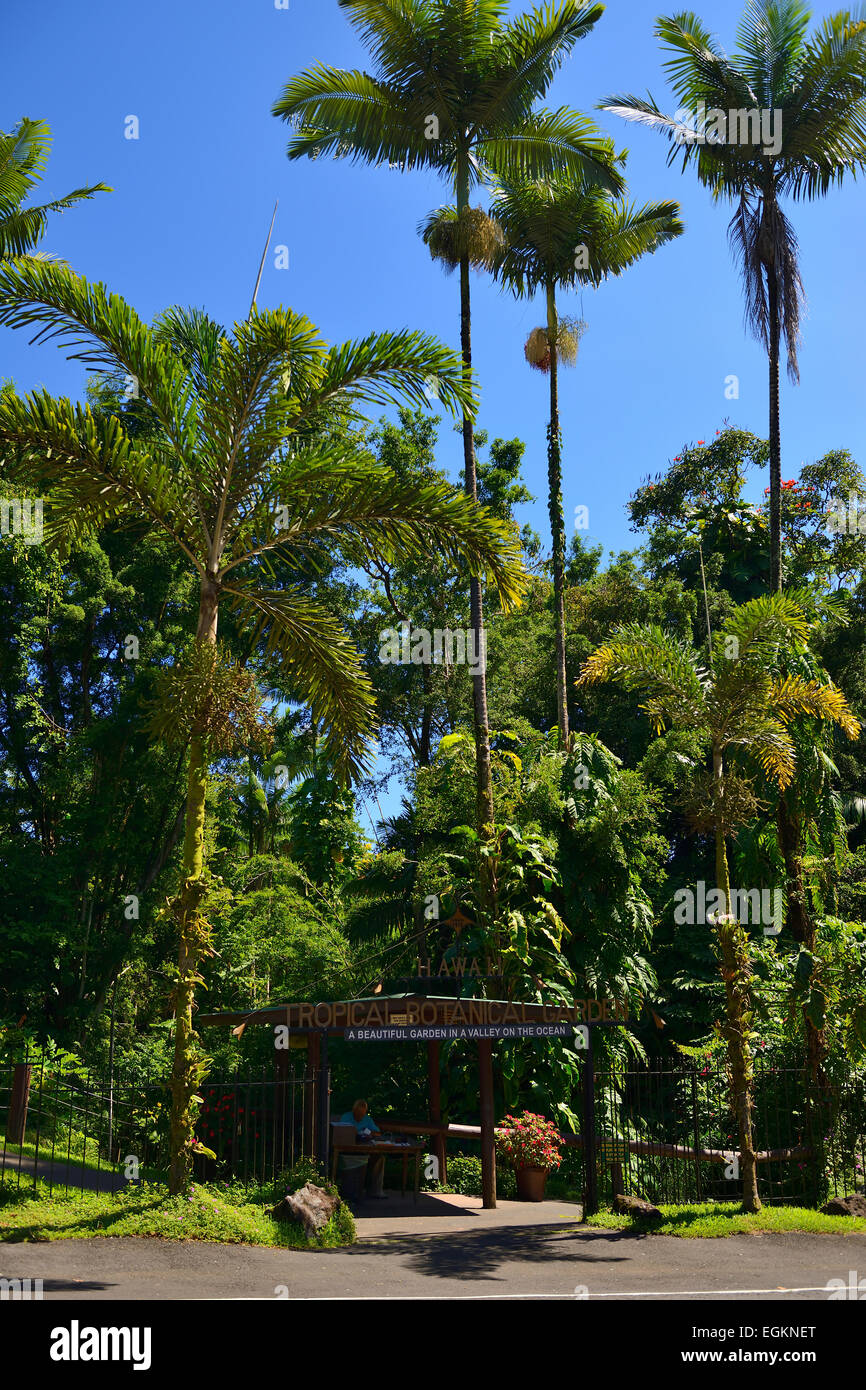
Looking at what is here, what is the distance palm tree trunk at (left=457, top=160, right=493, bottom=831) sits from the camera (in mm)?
18703

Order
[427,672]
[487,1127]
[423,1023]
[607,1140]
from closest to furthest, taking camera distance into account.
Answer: [423,1023], [487,1127], [607,1140], [427,672]

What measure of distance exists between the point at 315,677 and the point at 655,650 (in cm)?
488

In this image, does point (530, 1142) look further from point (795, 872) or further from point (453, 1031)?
point (795, 872)

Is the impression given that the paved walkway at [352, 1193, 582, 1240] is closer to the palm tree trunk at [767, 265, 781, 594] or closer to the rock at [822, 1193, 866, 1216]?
the rock at [822, 1193, 866, 1216]

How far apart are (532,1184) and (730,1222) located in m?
4.03

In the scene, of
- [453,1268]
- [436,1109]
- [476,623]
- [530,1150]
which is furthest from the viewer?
[476,623]

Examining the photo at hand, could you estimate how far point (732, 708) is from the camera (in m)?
14.8

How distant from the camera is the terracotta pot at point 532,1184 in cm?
1638

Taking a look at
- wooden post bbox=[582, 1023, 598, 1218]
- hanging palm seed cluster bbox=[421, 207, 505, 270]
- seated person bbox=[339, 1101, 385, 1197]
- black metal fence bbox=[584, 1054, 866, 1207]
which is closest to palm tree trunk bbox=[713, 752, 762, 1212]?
black metal fence bbox=[584, 1054, 866, 1207]

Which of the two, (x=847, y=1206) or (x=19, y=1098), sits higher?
(x=19, y=1098)

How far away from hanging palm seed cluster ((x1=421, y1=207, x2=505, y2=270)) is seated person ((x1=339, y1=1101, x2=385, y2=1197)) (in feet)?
46.8

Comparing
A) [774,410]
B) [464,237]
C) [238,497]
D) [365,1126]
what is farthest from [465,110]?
[365,1126]

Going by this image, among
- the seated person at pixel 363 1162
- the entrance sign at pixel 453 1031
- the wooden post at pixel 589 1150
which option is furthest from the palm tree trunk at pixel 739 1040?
the seated person at pixel 363 1162
